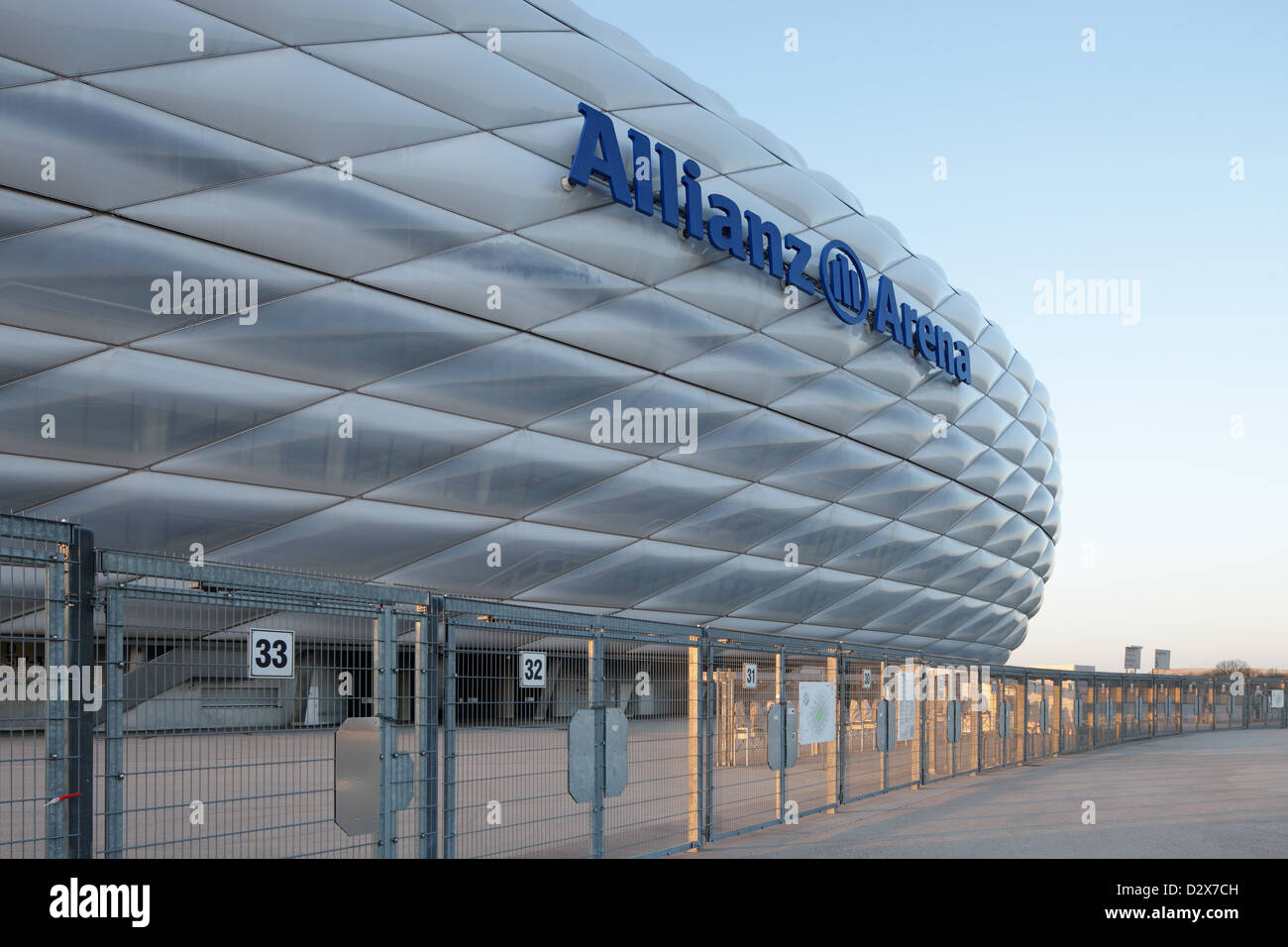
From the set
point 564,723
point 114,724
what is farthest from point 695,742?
point 114,724

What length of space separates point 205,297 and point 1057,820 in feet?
33.2

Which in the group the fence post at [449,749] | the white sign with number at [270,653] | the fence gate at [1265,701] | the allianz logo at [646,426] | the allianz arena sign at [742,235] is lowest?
the fence gate at [1265,701]

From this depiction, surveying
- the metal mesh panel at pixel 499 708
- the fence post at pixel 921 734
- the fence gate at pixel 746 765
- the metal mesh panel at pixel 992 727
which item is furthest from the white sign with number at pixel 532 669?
the metal mesh panel at pixel 992 727

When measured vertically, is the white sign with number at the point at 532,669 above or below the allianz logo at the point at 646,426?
below

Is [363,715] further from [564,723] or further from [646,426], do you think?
[646,426]

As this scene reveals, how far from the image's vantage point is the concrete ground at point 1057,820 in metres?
8.45

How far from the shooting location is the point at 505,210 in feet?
47.1

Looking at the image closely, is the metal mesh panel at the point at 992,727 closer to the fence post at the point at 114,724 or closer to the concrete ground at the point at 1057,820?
the concrete ground at the point at 1057,820

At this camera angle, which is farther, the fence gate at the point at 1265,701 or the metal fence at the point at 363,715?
the fence gate at the point at 1265,701

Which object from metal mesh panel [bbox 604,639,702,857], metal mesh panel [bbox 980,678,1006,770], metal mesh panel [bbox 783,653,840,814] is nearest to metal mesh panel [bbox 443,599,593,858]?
metal mesh panel [bbox 604,639,702,857]

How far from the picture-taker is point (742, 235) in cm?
1762

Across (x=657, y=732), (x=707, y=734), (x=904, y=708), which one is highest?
(x=707, y=734)

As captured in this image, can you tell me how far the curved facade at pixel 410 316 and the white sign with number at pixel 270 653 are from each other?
25.3ft
